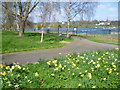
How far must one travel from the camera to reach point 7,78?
3453 millimetres

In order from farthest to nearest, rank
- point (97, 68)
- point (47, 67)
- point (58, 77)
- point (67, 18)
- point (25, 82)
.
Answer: point (67, 18) < point (47, 67) < point (97, 68) < point (58, 77) < point (25, 82)

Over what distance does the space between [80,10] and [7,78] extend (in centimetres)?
1679

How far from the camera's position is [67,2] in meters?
18.4

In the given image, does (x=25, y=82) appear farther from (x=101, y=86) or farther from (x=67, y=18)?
(x=67, y=18)

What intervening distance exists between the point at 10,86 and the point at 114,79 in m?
2.86

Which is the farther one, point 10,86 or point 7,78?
point 7,78

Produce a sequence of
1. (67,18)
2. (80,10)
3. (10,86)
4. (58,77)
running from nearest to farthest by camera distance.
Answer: (10,86)
(58,77)
(80,10)
(67,18)

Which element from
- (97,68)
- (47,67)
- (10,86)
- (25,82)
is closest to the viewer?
(10,86)

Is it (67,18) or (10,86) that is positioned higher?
(67,18)

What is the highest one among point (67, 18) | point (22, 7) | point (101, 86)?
point (22, 7)

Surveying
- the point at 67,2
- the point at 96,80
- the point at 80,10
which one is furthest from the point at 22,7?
the point at 96,80

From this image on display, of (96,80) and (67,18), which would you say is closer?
(96,80)

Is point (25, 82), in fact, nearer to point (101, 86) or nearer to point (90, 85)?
point (90, 85)

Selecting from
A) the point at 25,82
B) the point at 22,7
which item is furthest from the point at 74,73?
the point at 22,7
